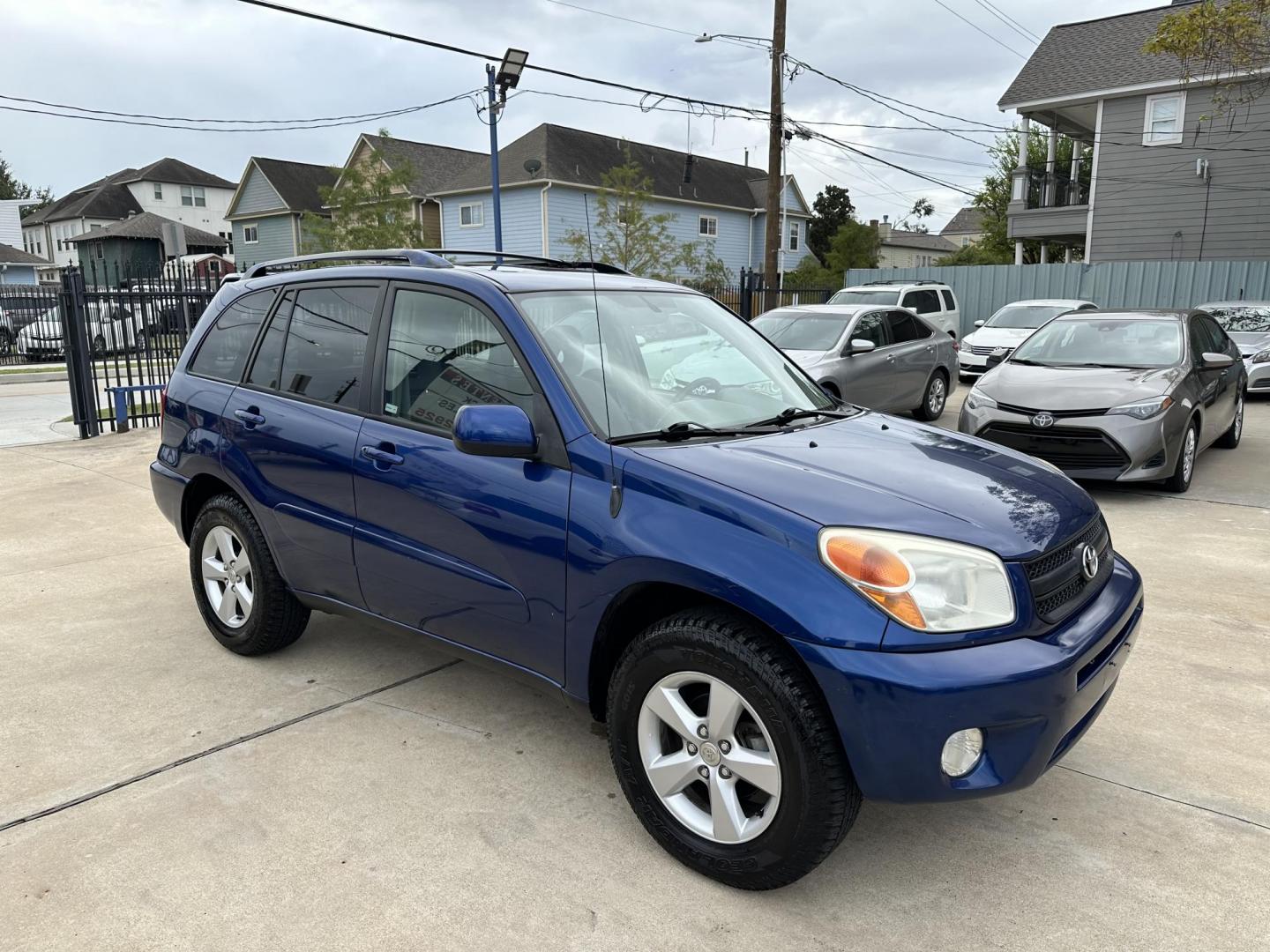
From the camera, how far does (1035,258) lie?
3625 centimetres

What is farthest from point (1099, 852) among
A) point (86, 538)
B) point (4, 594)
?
point (86, 538)

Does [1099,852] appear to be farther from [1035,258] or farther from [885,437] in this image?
[1035,258]

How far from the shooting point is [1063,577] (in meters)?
2.72

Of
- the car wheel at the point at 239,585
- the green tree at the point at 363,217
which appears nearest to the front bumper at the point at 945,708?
the car wheel at the point at 239,585

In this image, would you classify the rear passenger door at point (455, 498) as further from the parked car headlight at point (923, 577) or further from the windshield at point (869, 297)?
the windshield at point (869, 297)

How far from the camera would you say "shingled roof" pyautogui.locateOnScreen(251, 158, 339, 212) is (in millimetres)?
39844

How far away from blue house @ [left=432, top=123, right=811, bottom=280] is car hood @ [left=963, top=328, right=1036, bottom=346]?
1522cm

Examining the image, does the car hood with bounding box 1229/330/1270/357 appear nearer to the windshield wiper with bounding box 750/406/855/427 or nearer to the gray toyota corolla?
the gray toyota corolla

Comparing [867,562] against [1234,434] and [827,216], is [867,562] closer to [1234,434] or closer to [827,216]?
[1234,434]

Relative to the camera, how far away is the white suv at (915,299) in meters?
16.2

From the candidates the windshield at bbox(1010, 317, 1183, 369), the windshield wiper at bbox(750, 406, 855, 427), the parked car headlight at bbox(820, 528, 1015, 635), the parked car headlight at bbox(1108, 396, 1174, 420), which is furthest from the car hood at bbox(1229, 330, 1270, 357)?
the parked car headlight at bbox(820, 528, 1015, 635)

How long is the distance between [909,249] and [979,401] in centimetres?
8199

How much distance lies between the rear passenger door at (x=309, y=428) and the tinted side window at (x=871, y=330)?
Result: 7.80 m

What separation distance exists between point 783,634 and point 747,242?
40408 mm
